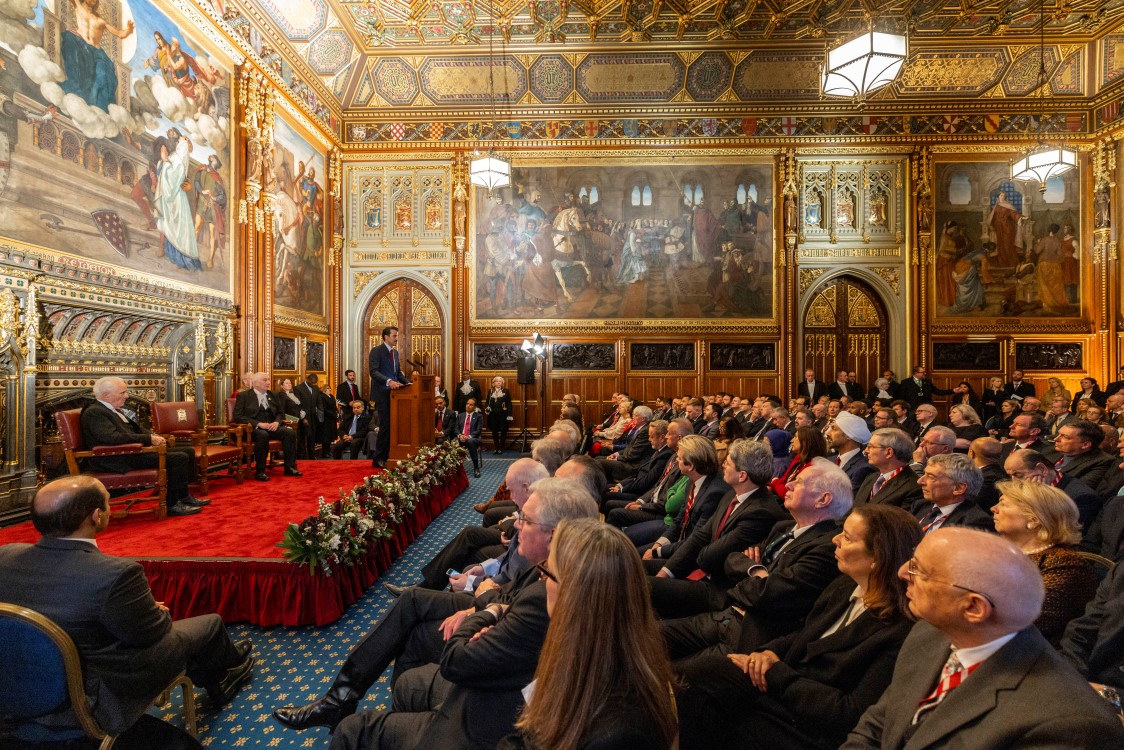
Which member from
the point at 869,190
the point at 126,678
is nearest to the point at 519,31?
the point at 869,190

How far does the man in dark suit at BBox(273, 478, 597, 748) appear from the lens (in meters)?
1.77

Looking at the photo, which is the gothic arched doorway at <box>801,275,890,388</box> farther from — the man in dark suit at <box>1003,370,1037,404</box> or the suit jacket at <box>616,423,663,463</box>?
the suit jacket at <box>616,423,663,463</box>

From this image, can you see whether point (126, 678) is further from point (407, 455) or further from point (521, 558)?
point (407, 455)

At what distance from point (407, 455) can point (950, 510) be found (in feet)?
19.4

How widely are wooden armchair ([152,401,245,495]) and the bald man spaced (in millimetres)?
6778

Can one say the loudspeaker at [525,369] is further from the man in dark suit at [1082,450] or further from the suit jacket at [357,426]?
the man in dark suit at [1082,450]

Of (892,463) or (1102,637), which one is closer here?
(1102,637)

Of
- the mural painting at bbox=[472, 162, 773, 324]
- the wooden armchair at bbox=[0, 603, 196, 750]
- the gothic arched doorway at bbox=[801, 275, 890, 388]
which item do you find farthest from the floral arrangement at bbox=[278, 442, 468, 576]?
the gothic arched doorway at bbox=[801, 275, 890, 388]

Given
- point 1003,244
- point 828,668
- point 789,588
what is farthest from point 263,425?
point 1003,244

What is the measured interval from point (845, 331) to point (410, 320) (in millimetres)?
10727

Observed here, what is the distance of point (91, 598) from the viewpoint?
2008mm

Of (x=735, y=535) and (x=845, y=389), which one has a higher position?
(x=845, y=389)

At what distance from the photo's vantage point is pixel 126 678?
6.88ft

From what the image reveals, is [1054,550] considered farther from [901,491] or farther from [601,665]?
[601,665]
